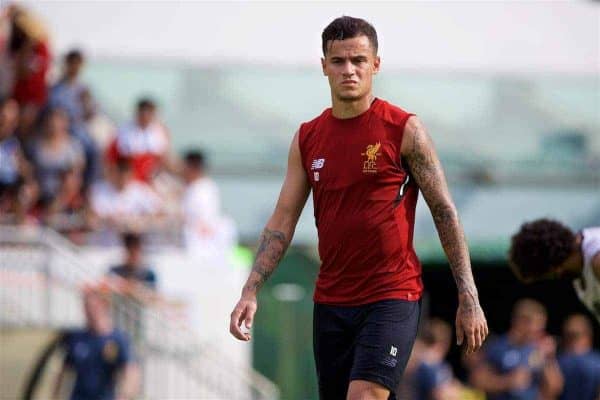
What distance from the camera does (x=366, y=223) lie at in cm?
706

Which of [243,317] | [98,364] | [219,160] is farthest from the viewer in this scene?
[219,160]

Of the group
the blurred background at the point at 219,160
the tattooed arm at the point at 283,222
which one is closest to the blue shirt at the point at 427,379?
the blurred background at the point at 219,160

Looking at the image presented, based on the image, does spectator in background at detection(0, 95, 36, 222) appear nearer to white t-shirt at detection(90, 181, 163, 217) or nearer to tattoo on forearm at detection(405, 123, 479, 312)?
white t-shirt at detection(90, 181, 163, 217)

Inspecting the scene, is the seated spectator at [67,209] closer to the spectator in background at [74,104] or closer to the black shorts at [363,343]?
the spectator in background at [74,104]

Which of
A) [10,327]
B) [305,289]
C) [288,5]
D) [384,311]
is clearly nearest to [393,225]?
[384,311]

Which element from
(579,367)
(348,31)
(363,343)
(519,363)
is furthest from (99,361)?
(348,31)

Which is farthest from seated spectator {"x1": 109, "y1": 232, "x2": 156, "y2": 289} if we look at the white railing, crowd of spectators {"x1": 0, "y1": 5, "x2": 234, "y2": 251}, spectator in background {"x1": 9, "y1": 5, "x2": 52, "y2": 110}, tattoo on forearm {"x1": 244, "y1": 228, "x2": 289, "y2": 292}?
tattoo on forearm {"x1": 244, "y1": 228, "x2": 289, "y2": 292}

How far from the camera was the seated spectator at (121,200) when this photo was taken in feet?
50.6

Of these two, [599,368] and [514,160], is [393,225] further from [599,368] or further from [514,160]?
[514,160]

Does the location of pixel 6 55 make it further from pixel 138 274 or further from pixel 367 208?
pixel 367 208

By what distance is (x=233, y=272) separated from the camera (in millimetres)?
16312

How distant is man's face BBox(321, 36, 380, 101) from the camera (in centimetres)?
703

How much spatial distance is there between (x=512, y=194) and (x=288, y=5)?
5042mm

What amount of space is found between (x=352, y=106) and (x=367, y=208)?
20.2 inches
